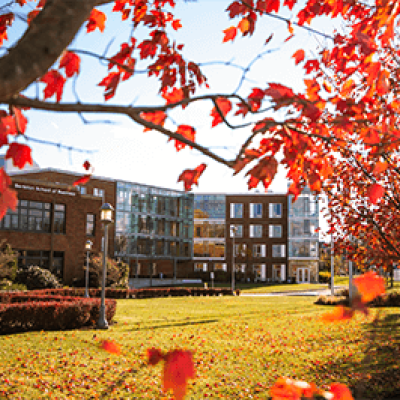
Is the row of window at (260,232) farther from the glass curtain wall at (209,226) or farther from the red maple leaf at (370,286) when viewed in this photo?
the red maple leaf at (370,286)

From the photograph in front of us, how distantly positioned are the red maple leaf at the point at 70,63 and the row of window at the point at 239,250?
6234 cm

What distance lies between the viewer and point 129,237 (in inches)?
2128

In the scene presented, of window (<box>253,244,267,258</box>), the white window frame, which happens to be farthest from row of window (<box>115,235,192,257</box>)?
window (<box>253,244,267,258</box>)

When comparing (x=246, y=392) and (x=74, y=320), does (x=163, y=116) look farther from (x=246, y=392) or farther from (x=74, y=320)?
(x=74, y=320)

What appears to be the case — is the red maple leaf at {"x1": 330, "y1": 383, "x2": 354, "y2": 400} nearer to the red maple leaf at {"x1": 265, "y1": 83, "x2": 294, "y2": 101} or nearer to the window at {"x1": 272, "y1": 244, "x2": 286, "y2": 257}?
the red maple leaf at {"x1": 265, "y1": 83, "x2": 294, "y2": 101}

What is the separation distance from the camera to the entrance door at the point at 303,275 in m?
63.9

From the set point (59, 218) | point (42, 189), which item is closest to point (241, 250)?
point (59, 218)

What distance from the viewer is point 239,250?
66.3 m

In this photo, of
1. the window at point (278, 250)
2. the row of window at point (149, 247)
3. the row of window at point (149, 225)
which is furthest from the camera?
the window at point (278, 250)

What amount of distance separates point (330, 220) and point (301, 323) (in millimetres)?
8650

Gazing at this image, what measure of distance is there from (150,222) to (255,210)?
17190 millimetres

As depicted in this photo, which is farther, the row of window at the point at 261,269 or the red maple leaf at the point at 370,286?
the row of window at the point at 261,269

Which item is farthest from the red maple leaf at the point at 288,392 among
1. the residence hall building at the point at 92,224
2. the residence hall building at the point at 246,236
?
the residence hall building at the point at 246,236

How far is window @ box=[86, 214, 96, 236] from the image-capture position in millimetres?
41672
